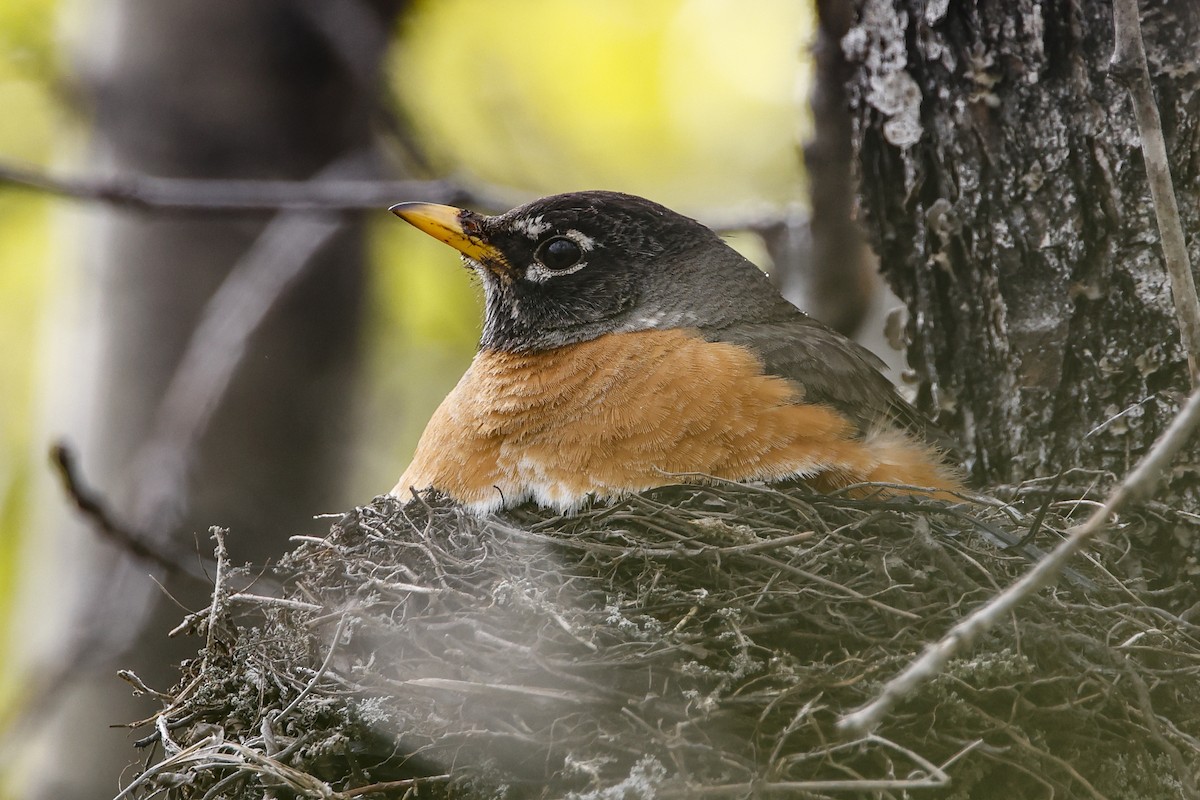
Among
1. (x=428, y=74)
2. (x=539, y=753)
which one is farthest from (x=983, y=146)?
(x=428, y=74)

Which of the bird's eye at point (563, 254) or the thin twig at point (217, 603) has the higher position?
the bird's eye at point (563, 254)

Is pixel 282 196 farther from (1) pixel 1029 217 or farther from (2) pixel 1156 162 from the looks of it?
(2) pixel 1156 162

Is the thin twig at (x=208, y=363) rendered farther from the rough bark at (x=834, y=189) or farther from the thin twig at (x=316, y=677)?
the rough bark at (x=834, y=189)

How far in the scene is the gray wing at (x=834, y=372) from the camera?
385 centimetres

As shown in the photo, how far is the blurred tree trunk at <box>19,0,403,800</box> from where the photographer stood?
5.68 m

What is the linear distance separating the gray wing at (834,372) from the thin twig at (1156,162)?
125 cm

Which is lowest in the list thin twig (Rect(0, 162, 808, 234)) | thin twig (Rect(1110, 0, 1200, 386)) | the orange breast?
the orange breast

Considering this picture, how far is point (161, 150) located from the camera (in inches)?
237

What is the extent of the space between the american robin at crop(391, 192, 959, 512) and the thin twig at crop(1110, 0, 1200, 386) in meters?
1.14

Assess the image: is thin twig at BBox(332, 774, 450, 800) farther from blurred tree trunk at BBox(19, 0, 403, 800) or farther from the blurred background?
blurred tree trunk at BBox(19, 0, 403, 800)

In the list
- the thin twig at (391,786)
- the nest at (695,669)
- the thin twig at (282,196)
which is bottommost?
the thin twig at (391,786)

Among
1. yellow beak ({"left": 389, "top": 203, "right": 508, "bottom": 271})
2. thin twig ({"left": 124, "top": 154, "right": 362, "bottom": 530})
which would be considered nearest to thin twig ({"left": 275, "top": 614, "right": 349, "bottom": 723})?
yellow beak ({"left": 389, "top": 203, "right": 508, "bottom": 271})

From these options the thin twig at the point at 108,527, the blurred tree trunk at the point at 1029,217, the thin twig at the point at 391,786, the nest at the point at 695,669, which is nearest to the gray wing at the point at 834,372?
the blurred tree trunk at the point at 1029,217

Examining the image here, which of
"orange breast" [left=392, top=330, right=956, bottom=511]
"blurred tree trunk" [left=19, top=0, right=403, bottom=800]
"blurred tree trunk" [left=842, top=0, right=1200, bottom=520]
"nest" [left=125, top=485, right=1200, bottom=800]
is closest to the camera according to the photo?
"nest" [left=125, top=485, right=1200, bottom=800]
